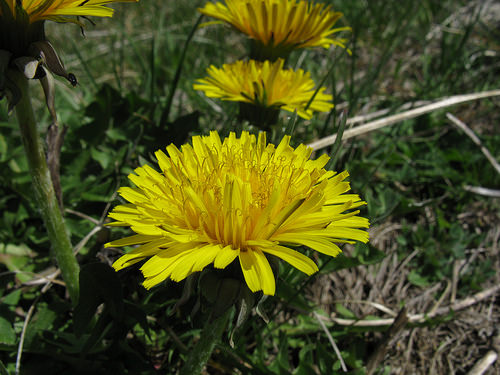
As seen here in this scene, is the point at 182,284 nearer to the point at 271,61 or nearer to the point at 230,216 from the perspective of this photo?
the point at 230,216

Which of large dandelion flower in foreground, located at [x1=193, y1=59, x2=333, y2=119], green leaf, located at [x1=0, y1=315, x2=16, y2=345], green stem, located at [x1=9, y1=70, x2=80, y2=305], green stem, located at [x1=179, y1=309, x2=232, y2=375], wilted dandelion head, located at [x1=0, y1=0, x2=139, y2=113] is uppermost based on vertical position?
wilted dandelion head, located at [x1=0, y1=0, x2=139, y2=113]

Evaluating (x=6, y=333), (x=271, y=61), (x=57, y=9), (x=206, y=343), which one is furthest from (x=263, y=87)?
(x=6, y=333)

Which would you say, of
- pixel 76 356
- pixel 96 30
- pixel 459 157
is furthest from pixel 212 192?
Result: pixel 96 30

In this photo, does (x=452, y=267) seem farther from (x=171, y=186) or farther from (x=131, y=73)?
(x=131, y=73)

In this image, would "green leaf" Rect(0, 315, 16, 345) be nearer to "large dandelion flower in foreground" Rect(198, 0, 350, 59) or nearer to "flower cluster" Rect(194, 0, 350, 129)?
"flower cluster" Rect(194, 0, 350, 129)

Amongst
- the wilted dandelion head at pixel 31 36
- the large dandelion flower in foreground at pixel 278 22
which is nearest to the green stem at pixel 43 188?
the wilted dandelion head at pixel 31 36

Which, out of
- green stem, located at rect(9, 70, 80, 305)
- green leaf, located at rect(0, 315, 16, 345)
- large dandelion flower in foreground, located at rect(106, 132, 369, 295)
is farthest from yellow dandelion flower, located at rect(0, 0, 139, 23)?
green leaf, located at rect(0, 315, 16, 345)
